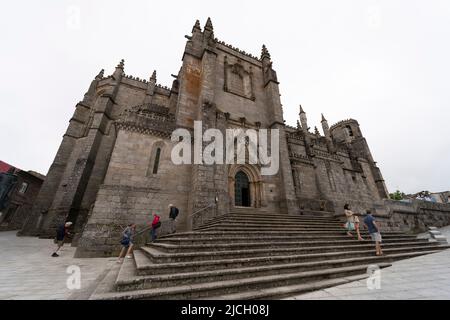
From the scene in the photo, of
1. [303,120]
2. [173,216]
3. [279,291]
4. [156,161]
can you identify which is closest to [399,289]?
[279,291]

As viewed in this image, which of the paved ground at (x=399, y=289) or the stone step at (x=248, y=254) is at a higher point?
the stone step at (x=248, y=254)

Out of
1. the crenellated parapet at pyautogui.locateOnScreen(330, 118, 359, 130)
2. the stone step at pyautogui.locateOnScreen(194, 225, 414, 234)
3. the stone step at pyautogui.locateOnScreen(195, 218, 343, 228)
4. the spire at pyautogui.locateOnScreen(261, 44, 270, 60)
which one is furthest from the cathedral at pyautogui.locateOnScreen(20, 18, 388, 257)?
the crenellated parapet at pyautogui.locateOnScreen(330, 118, 359, 130)

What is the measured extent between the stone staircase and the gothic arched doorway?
4.13m

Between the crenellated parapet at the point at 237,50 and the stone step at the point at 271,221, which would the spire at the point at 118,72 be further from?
the stone step at the point at 271,221

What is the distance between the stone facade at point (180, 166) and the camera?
9.35m

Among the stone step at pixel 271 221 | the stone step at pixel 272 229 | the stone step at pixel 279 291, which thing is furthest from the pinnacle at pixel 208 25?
the stone step at pixel 279 291

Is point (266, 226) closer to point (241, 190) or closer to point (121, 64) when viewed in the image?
point (241, 190)

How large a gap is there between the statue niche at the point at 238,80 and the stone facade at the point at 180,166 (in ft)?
0.38

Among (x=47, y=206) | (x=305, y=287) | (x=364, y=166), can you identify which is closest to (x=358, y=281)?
(x=305, y=287)

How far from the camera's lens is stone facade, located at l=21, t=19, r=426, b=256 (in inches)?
368

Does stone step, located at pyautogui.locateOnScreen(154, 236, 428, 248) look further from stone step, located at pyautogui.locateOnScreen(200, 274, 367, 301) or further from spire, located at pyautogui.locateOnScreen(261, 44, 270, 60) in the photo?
spire, located at pyautogui.locateOnScreen(261, 44, 270, 60)

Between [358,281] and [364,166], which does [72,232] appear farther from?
[364,166]

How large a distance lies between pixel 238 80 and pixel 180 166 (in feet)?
36.0
